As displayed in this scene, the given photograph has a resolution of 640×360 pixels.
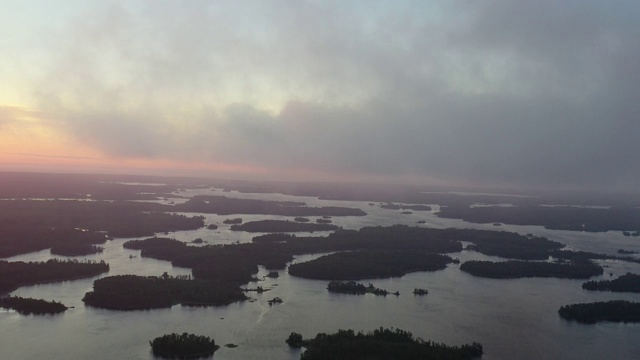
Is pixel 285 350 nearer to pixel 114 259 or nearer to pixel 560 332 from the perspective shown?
pixel 560 332

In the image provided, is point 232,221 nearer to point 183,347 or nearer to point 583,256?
point 583,256

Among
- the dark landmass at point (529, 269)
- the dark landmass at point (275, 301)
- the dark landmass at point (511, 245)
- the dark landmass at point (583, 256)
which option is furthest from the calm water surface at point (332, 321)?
the dark landmass at point (511, 245)

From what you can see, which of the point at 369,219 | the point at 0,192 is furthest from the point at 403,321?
the point at 0,192

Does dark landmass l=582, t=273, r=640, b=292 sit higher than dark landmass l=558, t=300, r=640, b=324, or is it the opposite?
dark landmass l=582, t=273, r=640, b=292

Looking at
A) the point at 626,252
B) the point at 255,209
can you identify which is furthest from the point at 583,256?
the point at 255,209

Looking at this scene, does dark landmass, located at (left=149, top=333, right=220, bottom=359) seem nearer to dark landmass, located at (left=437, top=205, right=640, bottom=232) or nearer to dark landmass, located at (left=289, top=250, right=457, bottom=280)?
dark landmass, located at (left=289, top=250, right=457, bottom=280)

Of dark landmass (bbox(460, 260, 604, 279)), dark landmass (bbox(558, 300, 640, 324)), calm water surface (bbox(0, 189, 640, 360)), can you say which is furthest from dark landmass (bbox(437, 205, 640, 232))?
dark landmass (bbox(558, 300, 640, 324))

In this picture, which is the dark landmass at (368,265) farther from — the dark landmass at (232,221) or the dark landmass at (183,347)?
the dark landmass at (232,221)
